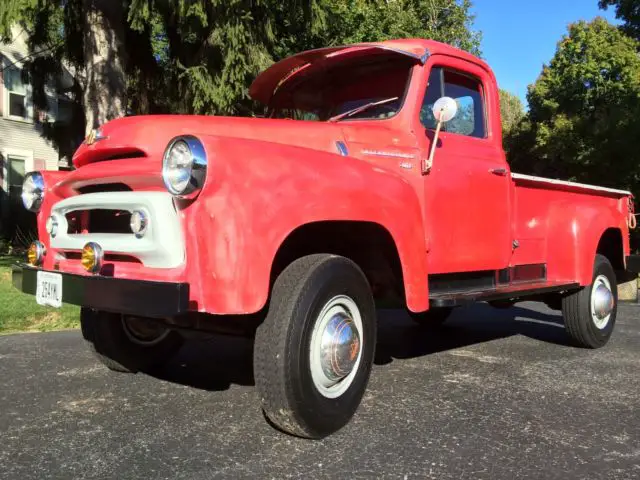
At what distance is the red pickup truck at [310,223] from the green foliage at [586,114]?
1373 centimetres

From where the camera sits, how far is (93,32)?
349 inches

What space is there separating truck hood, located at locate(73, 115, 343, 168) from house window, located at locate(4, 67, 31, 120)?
56.9 feet

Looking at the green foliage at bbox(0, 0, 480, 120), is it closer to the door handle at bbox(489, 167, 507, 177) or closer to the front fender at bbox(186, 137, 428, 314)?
the door handle at bbox(489, 167, 507, 177)

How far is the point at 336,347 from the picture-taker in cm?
301

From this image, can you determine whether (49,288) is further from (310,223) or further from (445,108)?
(445,108)

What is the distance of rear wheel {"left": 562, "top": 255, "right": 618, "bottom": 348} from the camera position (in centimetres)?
515

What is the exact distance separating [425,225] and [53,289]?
2151 millimetres

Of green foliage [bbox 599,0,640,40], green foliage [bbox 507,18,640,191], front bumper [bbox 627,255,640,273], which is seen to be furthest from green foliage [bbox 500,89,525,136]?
front bumper [bbox 627,255,640,273]

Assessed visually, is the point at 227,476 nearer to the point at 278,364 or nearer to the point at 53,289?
the point at 278,364

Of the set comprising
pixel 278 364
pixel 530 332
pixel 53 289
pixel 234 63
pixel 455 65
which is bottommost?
pixel 530 332

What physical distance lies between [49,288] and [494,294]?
277cm

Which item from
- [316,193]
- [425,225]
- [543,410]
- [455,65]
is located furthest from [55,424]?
[455,65]

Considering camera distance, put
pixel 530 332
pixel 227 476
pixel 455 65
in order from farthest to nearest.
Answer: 1. pixel 530 332
2. pixel 455 65
3. pixel 227 476

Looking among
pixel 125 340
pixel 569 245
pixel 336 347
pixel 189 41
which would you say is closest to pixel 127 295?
pixel 336 347
